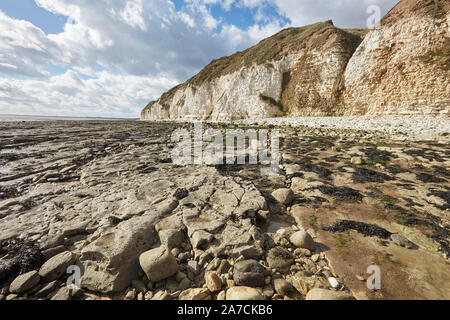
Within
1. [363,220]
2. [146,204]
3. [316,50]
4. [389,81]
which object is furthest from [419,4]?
[146,204]

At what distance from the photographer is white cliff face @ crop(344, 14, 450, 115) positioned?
1809 centimetres

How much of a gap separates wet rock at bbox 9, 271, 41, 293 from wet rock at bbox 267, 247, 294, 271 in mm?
3816

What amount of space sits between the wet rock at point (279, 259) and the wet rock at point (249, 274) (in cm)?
31

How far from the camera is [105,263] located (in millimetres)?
3047

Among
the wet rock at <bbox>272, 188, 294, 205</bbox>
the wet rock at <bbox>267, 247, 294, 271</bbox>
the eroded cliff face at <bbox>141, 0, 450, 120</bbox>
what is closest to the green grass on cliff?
the eroded cliff face at <bbox>141, 0, 450, 120</bbox>

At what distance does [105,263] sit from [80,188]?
15.1 ft

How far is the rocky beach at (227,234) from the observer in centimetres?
282

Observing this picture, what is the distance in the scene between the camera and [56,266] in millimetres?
3080

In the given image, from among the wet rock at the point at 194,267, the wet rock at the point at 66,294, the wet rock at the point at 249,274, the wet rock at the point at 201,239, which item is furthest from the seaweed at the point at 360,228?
the wet rock at the point at 66,294

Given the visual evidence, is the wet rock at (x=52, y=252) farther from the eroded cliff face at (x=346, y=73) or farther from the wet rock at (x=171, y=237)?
the eroded cliff face at (x=346, y=73)

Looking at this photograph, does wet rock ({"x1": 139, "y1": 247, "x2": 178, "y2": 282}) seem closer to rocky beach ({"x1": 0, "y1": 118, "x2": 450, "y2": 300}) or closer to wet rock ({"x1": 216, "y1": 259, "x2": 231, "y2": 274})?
rocky beach ({"x1": 0, "y1": 118, "x2": 450, "y2": 300})

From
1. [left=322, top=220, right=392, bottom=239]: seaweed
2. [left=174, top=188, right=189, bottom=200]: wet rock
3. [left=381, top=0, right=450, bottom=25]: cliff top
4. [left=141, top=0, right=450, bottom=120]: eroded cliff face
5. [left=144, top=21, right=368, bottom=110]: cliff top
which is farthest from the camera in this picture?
[left=144, top=21, right=368, bottom=110]: cliff top

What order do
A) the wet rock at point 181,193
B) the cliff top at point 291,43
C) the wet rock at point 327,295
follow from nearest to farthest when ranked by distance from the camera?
the wet rock at point 327,295, the wet rock at point 181,193, the cliff top at point 291,43
